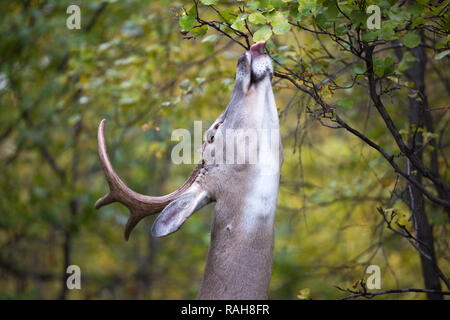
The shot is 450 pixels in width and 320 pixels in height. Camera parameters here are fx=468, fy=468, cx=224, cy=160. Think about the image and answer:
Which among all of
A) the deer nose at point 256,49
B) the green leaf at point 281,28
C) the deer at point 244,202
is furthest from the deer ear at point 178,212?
the green leaf at point 281,28

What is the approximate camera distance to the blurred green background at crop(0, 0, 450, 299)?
206 inches

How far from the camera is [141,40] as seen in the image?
6809 millimetres

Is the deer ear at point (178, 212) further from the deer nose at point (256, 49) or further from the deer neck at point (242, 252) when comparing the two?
the deer nose at point (256, 49)

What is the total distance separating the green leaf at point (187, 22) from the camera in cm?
267

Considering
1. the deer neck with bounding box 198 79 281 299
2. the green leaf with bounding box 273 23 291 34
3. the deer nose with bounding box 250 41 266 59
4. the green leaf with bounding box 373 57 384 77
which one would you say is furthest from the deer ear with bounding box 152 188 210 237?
the green leaf with bounding box 373 57 384 77

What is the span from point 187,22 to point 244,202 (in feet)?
3.53

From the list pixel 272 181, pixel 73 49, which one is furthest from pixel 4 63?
pixel 272 181

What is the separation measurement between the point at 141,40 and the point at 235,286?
5001mm

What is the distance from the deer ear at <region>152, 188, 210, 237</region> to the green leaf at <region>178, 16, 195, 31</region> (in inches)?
37.2

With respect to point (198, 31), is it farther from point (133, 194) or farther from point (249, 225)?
point (249, 225)

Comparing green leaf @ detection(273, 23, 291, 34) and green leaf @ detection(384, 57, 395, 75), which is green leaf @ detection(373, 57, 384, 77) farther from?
green leaf @ detection(273, 23, 291, 34)

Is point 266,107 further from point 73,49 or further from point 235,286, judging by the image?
point 73,49

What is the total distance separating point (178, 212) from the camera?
8.78 feet

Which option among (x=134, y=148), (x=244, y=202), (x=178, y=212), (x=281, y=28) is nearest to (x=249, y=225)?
(x=244, y=202)
